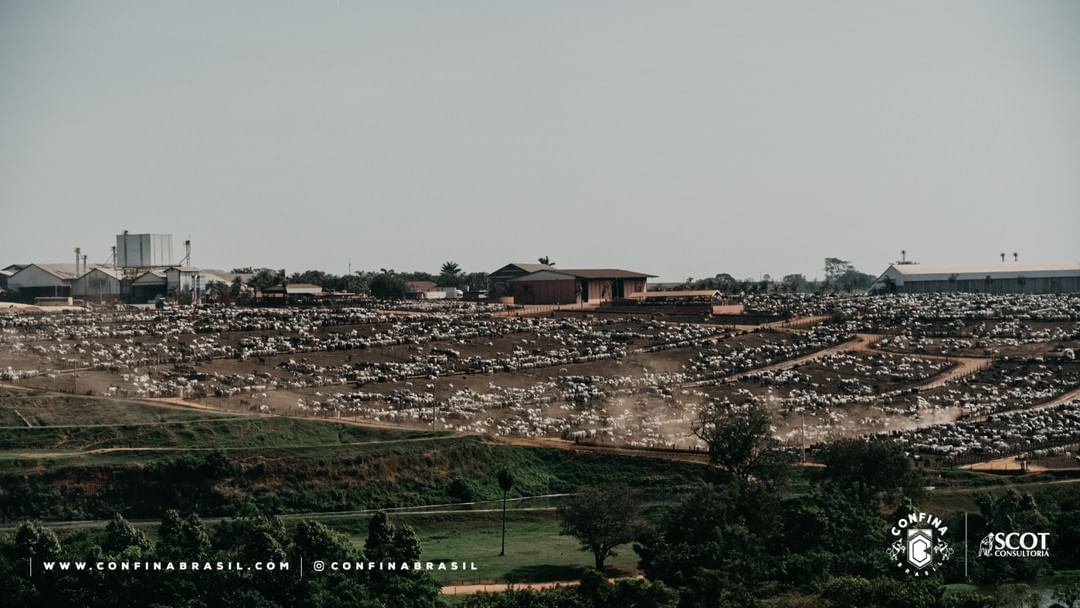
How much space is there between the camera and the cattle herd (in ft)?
213

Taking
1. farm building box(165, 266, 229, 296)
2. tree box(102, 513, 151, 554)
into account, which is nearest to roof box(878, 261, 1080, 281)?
farm building box(165, 266, 229, 296)

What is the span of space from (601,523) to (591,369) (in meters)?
31.5

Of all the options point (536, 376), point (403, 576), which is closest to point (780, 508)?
point (403, 576)

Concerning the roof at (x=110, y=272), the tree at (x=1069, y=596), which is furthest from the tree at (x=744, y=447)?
the roof at (x=110, y=272)

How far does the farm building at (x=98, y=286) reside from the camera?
345 feet

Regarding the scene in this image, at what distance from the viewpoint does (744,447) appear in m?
53.8

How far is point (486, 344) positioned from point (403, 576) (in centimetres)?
4327

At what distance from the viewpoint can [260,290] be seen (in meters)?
116

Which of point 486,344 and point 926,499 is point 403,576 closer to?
point 926,499

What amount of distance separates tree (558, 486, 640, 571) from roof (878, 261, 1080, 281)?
88803 millimetres

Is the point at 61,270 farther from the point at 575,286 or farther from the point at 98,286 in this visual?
the point at 575,286

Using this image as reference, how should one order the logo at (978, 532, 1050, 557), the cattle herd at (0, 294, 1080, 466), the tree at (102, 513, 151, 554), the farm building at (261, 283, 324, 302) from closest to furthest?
the tree at (102, 513, 151, 554) < the logo at (978, 532, 1050, 557) < the cattle herd at (0, 294, 1080, 466) < the farm building at (261, 283, 324, 302)

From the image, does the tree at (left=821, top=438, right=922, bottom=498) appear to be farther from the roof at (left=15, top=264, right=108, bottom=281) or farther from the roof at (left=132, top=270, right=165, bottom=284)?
the roof at (left=15, top=264, right=108, bottom=281)

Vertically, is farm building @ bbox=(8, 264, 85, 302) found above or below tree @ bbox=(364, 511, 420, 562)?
Answer: above
